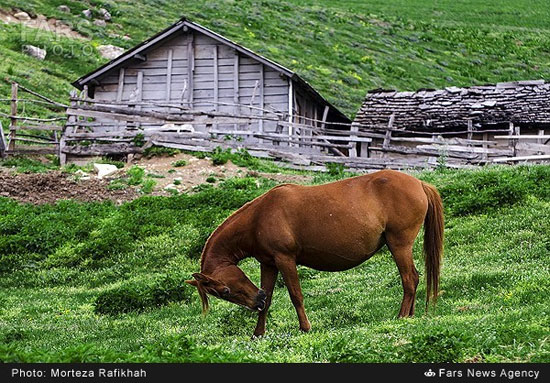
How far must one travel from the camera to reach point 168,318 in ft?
50.2

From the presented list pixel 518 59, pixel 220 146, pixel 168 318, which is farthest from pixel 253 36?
pixel 168 318

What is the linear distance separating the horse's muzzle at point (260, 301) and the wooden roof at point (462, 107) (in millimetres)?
24293

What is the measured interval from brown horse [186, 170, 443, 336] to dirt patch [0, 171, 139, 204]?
522 inches

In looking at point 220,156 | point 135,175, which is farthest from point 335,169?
point 135,175

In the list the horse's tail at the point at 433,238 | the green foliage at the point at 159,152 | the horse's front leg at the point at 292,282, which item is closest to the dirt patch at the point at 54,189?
the green foliage at the point at 159,152

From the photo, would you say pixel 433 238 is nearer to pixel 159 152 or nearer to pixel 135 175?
pixel 135 175

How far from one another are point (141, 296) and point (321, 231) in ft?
16.9

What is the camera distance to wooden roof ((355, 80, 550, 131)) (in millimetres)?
36500

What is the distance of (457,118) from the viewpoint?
3716cm

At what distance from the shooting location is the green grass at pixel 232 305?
32.4 ft

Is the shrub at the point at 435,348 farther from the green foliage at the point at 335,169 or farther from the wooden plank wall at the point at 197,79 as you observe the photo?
the wooden plank wall at the point at 197,79

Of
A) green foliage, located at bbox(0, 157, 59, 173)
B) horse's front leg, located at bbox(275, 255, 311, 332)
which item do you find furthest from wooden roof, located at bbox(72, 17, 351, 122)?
horse's front leg, located at bbox(275, 255, 311, 332)

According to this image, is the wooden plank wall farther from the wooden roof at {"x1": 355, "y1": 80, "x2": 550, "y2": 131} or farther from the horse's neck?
the horse's neck
